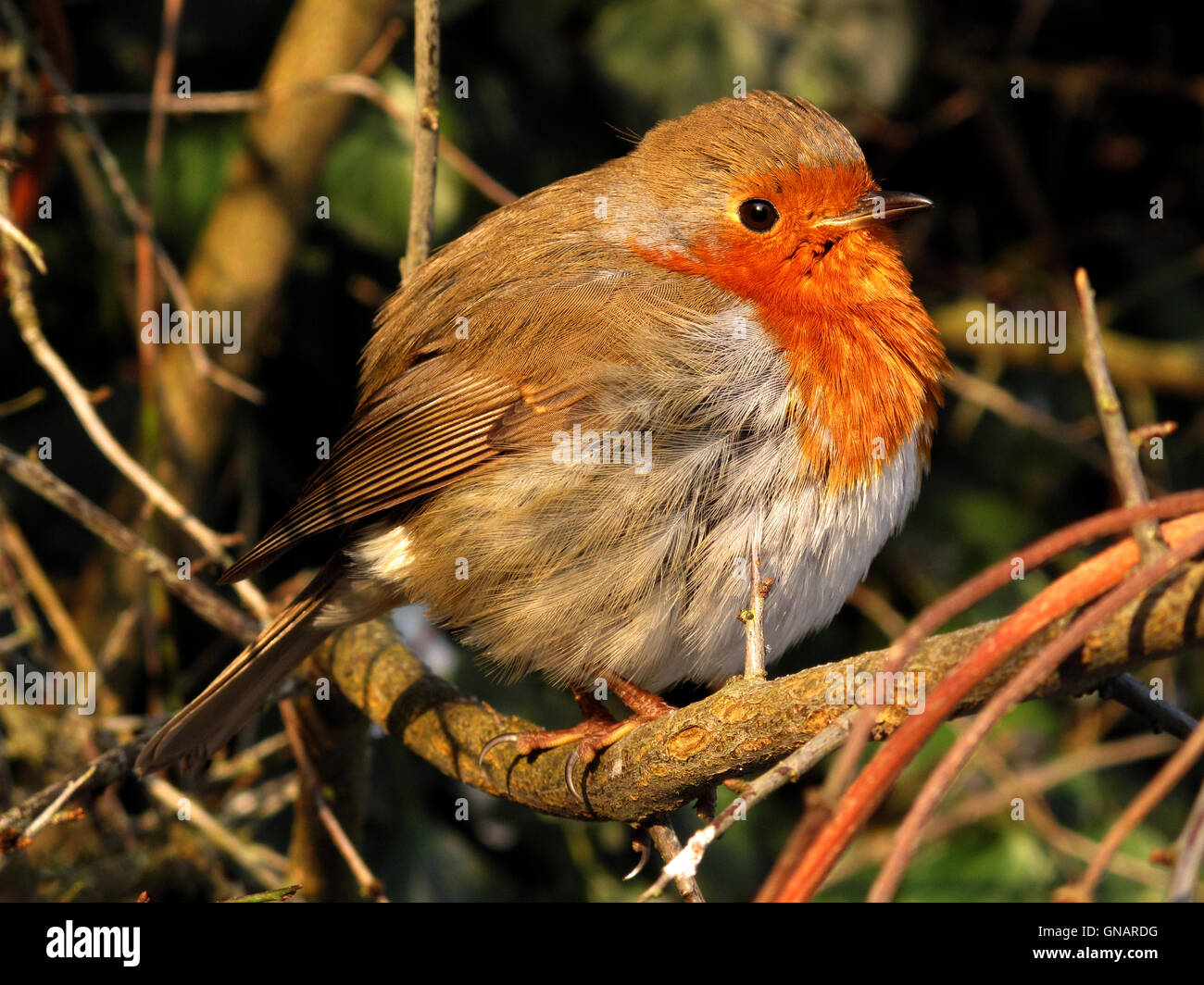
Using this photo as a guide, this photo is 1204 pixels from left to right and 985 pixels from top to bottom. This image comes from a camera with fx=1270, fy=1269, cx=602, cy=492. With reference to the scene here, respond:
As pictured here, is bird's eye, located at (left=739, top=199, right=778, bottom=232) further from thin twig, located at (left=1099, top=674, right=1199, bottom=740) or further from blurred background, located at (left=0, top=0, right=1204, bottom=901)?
thin twig, located at (left=1099, top=674, right=1199, bottom=740)

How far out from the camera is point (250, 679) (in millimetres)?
2881

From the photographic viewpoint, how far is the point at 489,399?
2.85 m

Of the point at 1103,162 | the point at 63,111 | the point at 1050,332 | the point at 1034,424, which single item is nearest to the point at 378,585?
the point at 63,111

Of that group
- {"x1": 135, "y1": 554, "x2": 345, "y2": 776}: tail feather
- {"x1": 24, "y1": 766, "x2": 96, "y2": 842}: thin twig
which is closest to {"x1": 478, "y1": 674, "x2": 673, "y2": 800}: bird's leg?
{"x1": 135, "y1": 554, "x2": 345, "y2": 776}: tail feather

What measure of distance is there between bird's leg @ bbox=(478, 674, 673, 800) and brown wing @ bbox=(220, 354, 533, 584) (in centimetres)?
59

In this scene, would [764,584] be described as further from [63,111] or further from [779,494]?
[63,111]

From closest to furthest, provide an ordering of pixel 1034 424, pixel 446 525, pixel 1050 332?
pixel 446 525
pixel 1034 424
pixel 1050 332

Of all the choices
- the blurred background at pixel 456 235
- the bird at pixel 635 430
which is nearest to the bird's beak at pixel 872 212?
the bird at pixel 635 430

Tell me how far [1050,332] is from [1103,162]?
88 centimetres

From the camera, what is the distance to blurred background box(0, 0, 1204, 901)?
3.67 meters

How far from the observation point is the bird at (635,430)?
2.61m

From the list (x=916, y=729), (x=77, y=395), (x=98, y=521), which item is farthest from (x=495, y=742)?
(x=916, y=729)
